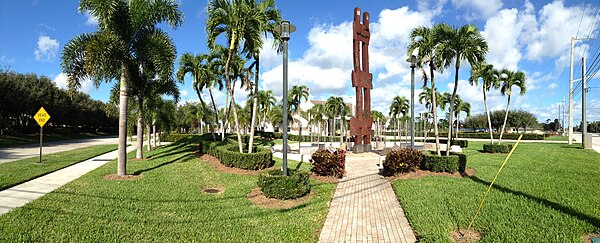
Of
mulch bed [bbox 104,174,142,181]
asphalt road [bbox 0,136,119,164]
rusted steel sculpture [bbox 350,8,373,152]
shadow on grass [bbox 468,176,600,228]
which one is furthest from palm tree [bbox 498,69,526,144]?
asphalt road [bbox 0,136,119,164]

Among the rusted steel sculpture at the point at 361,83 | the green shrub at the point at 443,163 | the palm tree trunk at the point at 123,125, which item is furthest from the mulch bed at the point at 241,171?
the rusted steel sculpture at the point at 361,83

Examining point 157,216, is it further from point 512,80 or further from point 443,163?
point 512,80

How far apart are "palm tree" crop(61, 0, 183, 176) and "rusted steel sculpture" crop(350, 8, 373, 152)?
11.7 metres

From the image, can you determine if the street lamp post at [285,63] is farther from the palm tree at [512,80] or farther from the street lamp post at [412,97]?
the palm tree at [512,80]

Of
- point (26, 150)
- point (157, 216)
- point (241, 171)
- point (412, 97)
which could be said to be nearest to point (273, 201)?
point (157, 216)

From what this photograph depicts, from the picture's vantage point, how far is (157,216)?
6.28 meters

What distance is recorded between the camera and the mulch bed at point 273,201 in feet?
24.2

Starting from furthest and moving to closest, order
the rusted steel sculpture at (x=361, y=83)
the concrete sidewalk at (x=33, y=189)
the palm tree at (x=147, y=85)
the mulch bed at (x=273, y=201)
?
1. the rusted steel sculpture at (x=361, y=83)
2. the palm tree at (x=147, y=85)
3. the mulch bed at (x=273, y=201)
4. the concrete sidewalk at (x=33, y=189)

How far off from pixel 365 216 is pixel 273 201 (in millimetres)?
2336

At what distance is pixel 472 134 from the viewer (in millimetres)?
55688

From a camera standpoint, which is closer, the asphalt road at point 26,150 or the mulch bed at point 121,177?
the mulch bed at point 121,177

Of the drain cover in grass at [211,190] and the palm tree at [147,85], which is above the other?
the palm tree at [147,85]

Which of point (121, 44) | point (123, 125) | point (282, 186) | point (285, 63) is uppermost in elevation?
point (121, 44)

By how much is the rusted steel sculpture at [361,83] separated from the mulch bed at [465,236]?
49.3ft
